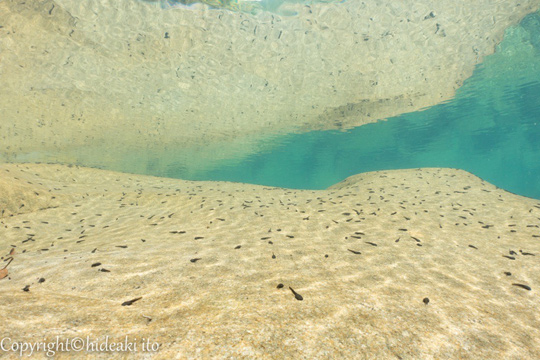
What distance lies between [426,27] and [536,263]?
13.4 metres

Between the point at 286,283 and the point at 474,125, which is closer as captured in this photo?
the point at 286,283

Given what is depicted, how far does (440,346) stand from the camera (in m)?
1.80

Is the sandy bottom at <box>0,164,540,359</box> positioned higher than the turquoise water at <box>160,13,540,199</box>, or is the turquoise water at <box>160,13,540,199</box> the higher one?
the turquoise water at <box>160,13,540,199</box>

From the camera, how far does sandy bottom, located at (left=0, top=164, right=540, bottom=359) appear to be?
1713 mm

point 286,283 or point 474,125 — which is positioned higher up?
point 474,125

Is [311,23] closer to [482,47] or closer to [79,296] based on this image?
[482,47]

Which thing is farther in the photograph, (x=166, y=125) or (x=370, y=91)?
(x=166, y=125)

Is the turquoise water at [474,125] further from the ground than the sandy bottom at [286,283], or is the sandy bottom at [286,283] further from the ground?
the turquoise water at [474,125]

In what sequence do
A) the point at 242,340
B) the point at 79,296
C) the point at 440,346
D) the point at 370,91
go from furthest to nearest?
1. the point at 370,91
2. the point at 79,296
3. the point at 440,346
4. the point at 242,340

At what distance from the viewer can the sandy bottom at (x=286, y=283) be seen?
1713 millimetres

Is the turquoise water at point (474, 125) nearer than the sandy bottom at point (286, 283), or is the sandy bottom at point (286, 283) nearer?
the sandy bottom at point (286, 283)

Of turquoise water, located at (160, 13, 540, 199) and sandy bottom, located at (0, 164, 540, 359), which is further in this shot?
turquoise water, located at (160, 13, 540, 199)

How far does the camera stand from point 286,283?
273 centimetres

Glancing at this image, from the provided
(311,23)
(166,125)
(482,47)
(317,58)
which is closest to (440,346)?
(311,23)
